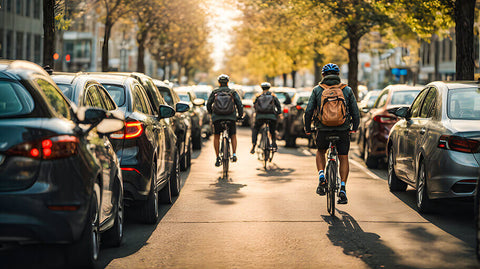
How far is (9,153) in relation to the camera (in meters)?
5.72

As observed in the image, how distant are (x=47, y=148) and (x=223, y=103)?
1019 centimetres

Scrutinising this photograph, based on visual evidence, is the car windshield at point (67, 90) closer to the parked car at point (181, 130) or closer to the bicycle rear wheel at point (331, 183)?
the bicycle rear wheel at point (331, 183)

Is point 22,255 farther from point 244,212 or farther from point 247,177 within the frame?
point 247,177

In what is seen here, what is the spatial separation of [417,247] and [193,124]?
14894 millimetres

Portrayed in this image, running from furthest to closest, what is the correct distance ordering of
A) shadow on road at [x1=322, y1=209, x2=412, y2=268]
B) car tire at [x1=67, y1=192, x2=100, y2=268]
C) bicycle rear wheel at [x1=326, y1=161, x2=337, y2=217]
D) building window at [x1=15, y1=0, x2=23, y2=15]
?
building window at [x1=15, y1=0, x2=23, y2=15]
bicycle rear wheel at [x1=326, y1=161, x2=337, y2=217]
shadow on road at [x1=322, y1=209, x2=412, y2=268]
car tire at [x1=67, y1=192, x2=100, y2=268]

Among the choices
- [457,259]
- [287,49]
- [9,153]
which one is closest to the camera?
[9,153]

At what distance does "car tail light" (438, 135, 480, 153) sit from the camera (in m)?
9.64

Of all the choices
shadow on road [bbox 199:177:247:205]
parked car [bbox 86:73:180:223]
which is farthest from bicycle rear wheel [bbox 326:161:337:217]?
parked car [bbox 86:73:180:223]

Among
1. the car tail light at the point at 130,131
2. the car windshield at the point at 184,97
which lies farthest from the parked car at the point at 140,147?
the car windshield at the point at 184,97

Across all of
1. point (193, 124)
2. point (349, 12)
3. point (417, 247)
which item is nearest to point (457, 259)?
point (417, 247)

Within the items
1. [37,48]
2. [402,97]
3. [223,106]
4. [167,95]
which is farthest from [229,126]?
[37,48]

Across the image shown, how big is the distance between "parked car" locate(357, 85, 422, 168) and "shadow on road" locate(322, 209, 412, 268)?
7026 mm

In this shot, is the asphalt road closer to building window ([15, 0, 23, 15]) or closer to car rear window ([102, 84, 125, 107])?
car rear window ([102, 84, 125, 107])

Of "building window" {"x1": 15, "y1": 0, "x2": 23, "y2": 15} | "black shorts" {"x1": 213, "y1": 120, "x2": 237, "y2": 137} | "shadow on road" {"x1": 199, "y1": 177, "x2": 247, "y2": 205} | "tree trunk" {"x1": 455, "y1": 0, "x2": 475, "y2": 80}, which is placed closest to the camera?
"shadow on road" {"x1": 199, "y1": 177, "x2": 247, "y2": 205}
